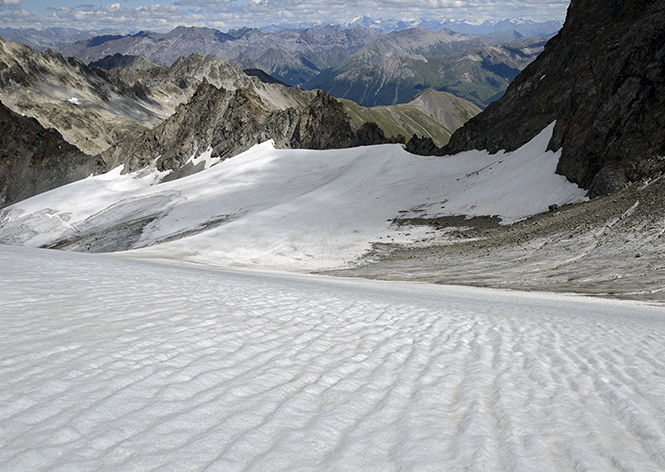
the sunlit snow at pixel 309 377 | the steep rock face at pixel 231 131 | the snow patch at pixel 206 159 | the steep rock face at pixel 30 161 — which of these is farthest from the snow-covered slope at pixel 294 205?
the steep rock face at pixel 30 161

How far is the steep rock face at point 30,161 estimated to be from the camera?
11125 centimetres

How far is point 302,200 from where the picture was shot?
42938mm

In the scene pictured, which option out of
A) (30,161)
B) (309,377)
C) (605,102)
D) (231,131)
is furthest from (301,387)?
(30,161)

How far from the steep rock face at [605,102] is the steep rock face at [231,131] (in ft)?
124

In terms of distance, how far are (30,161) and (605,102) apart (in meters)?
131

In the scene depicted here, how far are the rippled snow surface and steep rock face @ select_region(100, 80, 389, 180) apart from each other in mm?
70014

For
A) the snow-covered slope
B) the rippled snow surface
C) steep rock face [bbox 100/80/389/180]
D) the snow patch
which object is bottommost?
the rippled snow surface

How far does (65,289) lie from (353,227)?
28440 millimetres

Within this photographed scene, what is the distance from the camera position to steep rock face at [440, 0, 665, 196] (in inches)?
994

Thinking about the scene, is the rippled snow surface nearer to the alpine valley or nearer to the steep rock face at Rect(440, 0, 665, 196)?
the alpine valley

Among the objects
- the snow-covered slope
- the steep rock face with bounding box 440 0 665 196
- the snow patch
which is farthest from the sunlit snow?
the snow patch

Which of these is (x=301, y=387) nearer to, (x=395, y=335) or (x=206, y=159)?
(x=395, y=335)

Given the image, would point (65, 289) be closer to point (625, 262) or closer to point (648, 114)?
point (625, 262)

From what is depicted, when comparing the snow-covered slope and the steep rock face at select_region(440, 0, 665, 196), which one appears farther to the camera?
the snow-covered slope
